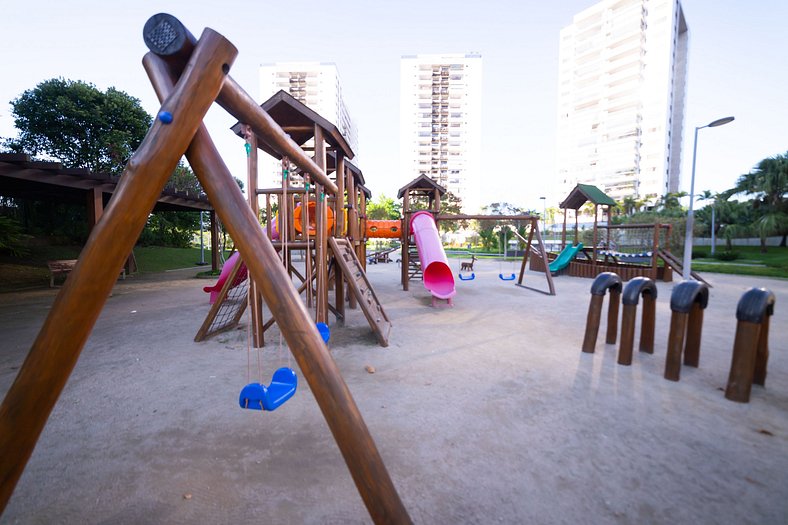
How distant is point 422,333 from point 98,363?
14.6 ft

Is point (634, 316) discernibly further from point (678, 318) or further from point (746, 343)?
point (746, 343)

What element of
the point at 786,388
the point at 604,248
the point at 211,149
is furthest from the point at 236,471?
the point at 604,248

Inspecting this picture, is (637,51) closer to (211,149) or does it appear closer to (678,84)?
(678,84)

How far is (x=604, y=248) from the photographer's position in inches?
591

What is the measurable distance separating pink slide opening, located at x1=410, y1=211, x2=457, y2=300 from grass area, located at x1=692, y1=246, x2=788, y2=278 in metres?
16.4

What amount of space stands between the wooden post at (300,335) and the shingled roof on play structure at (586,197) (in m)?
16.1

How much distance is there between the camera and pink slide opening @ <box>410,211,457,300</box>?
8.20m

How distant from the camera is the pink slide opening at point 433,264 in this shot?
323 inches

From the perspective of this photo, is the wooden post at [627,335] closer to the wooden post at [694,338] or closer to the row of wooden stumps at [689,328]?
the row of wooden stumps at [689,328]

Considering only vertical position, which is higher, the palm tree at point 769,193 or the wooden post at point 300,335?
the palm tree at point 769,193

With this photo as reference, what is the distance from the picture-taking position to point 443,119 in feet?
279

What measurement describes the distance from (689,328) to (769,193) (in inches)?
1554

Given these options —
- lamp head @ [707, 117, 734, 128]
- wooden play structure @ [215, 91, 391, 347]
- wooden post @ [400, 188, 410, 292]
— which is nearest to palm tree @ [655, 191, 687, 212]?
lamp head @ [707, 117, 734, 128]

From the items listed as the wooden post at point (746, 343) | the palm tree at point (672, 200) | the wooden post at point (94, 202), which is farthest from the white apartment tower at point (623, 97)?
the wooden post at point (94, 202)
